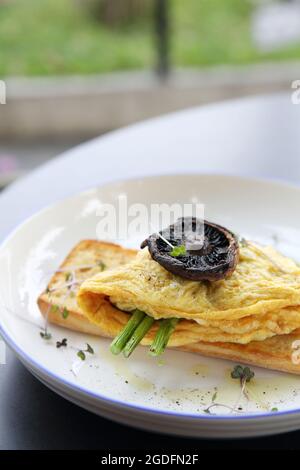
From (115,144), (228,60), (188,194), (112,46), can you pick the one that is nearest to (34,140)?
(112,46)

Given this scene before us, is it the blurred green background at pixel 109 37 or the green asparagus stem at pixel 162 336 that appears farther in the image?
the blurred green background at pixel 109 37

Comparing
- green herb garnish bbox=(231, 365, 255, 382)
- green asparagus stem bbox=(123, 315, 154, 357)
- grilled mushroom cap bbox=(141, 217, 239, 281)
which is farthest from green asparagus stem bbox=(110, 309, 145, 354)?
green herb garnish bbox=(231, 365, 255, 382)

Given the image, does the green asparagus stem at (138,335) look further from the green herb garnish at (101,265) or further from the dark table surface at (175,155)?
the green herb garnish at (101,265)

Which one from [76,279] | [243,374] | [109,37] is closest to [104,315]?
[76,279]

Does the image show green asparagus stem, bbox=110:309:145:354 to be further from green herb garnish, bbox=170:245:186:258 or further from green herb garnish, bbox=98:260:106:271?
green herb garnish, bbox=98:260:106:271

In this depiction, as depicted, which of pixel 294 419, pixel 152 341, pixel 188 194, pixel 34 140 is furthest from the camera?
pixel 34 140

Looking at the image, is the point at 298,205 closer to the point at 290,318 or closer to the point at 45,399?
the point at 290,318

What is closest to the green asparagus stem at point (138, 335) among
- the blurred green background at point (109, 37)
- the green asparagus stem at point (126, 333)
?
the green asparagus stem at point (126, 333)
